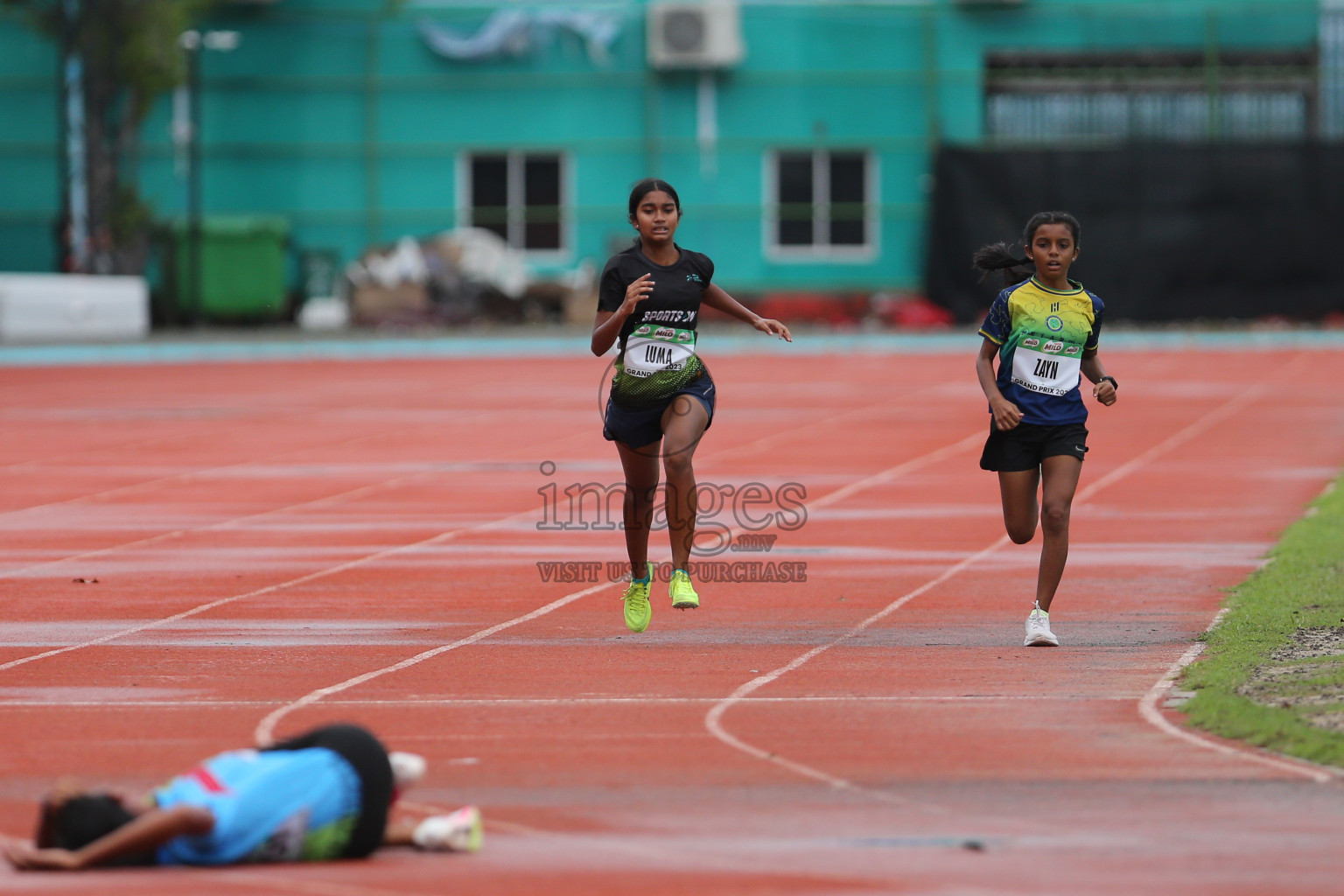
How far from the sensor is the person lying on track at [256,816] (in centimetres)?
556

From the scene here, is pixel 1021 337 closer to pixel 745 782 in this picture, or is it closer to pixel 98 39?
pixel 745 782

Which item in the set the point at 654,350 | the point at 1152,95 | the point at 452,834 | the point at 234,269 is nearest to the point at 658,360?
the point at 654,350

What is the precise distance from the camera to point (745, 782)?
668 centimetres

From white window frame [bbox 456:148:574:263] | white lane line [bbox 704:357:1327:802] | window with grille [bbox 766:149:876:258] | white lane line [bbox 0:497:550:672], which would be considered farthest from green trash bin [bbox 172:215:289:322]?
white lane line [bbox 0:497:550:672]

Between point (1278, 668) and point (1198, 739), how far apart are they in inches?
50.5

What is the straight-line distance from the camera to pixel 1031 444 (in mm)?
9211

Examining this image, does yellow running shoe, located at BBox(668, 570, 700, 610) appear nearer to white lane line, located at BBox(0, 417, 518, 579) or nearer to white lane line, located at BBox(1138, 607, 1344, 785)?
white lane line, located at BBox(1138, 607, 1344, 785)

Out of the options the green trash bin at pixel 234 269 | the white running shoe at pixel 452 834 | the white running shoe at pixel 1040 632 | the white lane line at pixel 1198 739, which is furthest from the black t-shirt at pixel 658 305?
the green trash bin at pixel 234 269

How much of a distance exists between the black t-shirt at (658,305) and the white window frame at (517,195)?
31546 millimetres

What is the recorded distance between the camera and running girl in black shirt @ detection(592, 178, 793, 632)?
9273 millimetres

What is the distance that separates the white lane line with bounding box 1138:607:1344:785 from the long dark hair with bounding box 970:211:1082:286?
5.89 feet

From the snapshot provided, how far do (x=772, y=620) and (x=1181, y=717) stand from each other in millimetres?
2835

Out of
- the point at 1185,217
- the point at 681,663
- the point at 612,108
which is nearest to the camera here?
the point at 681,663

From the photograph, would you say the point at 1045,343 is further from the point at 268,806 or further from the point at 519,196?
the point at 519,196
